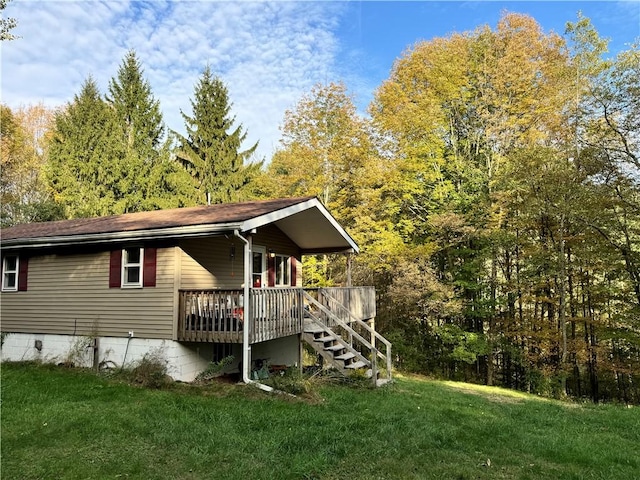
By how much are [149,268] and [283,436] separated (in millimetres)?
5777

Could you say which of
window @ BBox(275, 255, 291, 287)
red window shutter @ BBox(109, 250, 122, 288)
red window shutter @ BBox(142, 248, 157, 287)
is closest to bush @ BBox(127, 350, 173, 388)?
red window shutter @ BBox(142, 248, 157, 287)

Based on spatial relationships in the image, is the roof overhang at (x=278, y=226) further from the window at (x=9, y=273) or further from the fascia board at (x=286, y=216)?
the window at (x=9, y=273)

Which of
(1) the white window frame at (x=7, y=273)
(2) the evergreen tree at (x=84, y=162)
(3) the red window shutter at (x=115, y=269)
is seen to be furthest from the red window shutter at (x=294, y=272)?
(2) the evergreen tree at (x=84, y=162)

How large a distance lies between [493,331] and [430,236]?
4.87 metres

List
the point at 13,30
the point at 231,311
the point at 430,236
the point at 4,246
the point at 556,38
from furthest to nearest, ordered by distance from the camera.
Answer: the point at 430,236
the point at 556,38
the point at 4,246
the point at 231,311
the point at 13,30

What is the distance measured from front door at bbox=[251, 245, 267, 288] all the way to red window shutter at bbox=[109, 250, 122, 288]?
3785mm

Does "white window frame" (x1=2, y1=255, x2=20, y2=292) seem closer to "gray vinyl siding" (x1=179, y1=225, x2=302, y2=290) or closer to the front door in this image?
"gray vinyl siding" (x1=179, y1=225, x2=302, y2=290)

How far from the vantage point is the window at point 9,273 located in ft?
40.2

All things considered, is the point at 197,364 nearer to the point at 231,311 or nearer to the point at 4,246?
the point at 231,311

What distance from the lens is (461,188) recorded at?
18500mm

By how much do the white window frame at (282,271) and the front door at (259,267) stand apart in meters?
0.79

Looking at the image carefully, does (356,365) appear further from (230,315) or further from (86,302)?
(86,302)

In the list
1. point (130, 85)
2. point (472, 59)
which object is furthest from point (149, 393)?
point (130, 85)

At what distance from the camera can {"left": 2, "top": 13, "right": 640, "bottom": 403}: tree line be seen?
583 inches
